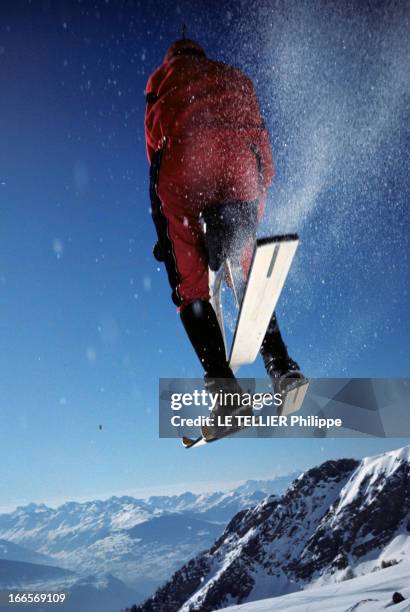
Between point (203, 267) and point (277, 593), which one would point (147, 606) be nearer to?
point (277, 593)

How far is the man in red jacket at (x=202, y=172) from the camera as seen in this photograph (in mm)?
2455

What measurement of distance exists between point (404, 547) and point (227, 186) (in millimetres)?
132957

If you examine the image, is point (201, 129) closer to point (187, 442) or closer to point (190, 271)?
point (190, 271)

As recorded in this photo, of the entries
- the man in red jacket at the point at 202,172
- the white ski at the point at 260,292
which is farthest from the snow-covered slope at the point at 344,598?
the man in red jacket at the point at 202,172

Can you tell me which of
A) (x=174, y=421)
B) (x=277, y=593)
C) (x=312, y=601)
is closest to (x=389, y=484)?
(x=277, y=593)

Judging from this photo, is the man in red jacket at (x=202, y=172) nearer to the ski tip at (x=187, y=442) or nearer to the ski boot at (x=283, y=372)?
the ski boot at (x=283, y=372)

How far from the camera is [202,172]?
247 cm

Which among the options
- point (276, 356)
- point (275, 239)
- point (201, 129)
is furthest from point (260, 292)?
point (201, 129)

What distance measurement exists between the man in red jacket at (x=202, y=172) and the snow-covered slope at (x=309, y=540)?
126 m

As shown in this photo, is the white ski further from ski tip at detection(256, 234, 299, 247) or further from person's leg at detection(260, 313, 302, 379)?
person's leg at detection(260, 313, 302, 379)

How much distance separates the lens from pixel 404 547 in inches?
4466

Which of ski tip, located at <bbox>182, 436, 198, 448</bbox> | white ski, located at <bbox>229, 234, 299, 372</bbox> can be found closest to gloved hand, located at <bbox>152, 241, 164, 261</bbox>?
white ski, located at <bbox>229, 234, 299, 372</bbox>

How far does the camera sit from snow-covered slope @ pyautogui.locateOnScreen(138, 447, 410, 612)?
123 meters

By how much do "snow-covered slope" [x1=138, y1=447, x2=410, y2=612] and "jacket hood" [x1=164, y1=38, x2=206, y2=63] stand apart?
127 metres
